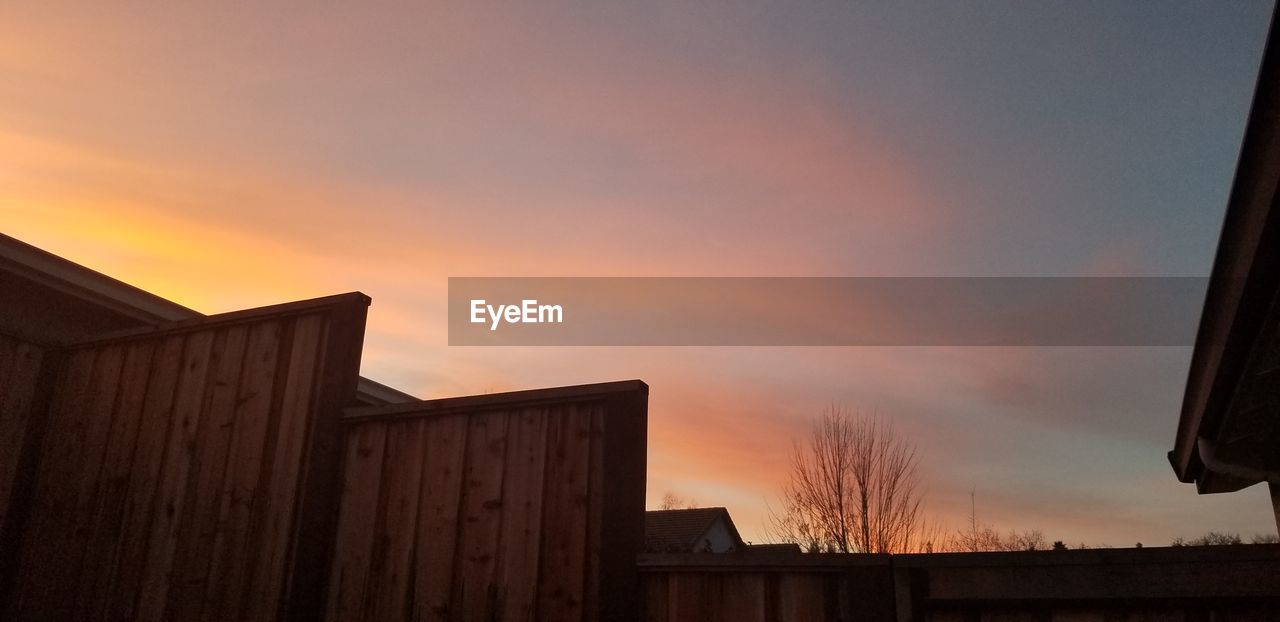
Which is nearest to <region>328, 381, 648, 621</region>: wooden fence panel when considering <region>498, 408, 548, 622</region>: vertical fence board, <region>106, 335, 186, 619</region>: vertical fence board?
A: <region>498, 408, 548, 622</region>: vertical fence board

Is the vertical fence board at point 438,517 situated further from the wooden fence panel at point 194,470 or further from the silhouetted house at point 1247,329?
the silhouetted house at point 1247,329

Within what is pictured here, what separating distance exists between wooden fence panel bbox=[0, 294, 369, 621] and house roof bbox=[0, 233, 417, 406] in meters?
0.38

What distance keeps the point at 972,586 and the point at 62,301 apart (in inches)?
291

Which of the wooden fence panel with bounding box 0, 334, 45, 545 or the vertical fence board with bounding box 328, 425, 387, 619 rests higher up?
the wooden fence panel with bounding box 0, 334, 45, 545

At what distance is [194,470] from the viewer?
5.88 meters

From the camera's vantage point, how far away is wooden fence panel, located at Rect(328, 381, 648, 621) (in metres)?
4.57

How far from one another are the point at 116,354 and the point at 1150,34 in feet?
35.6

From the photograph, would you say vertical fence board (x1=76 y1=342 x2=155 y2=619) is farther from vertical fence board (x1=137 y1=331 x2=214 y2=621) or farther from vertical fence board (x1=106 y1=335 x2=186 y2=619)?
vertical fence board (x1=137 y1=331 x2=214 y2=621)

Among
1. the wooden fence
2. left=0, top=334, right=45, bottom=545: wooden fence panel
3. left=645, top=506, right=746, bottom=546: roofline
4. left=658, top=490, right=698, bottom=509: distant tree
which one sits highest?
left=658, top=490, right=698, bottom=509: distant tree

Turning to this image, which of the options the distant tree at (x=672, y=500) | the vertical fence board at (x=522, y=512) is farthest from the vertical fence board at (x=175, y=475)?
the distant tree at (x=672, y=500)

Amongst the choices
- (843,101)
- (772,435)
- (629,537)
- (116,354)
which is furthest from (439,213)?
(772,435)

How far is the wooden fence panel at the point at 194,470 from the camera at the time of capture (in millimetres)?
5328

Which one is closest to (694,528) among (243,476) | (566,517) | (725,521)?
(725,521)

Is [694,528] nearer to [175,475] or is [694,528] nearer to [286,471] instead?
[175,475]
